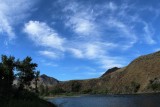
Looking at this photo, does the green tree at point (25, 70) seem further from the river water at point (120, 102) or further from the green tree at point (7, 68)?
the river water at point (120, 102)

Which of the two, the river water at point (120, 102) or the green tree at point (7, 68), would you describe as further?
the green tree at point (7, 68)

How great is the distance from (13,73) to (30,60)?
36.5ft

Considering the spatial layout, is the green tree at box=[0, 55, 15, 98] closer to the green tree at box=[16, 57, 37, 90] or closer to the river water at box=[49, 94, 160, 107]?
the green tree at box=[16, 57, 37, 90]

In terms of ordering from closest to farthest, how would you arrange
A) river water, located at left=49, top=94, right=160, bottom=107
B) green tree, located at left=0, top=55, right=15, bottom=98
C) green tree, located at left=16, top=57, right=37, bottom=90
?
river water, located at left=49, top=94, right=160, bottom=107 → green tree, located at left=0, top=55, right=15, bottom=98 → green tree, located at left=16, top=57, right=37, bottom=90

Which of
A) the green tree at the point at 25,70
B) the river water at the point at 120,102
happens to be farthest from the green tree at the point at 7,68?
the river water at the point at 120,102

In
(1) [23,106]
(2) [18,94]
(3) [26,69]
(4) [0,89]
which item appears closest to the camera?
(1) [23,106]

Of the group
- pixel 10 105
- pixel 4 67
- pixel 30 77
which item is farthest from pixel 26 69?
pixel 10 105

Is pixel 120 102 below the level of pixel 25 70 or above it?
below

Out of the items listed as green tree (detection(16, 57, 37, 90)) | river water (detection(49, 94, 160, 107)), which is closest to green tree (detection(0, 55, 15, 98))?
green tree (detection(16, 57, 37, 90))

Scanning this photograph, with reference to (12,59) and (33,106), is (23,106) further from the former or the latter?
(12,59)

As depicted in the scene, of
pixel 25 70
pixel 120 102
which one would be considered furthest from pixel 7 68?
pixel 120 102

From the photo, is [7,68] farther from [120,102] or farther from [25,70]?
[120,102]

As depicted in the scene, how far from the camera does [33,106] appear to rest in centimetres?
5669

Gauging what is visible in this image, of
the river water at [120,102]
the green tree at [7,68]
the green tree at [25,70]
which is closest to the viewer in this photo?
the river water at [120,102]
